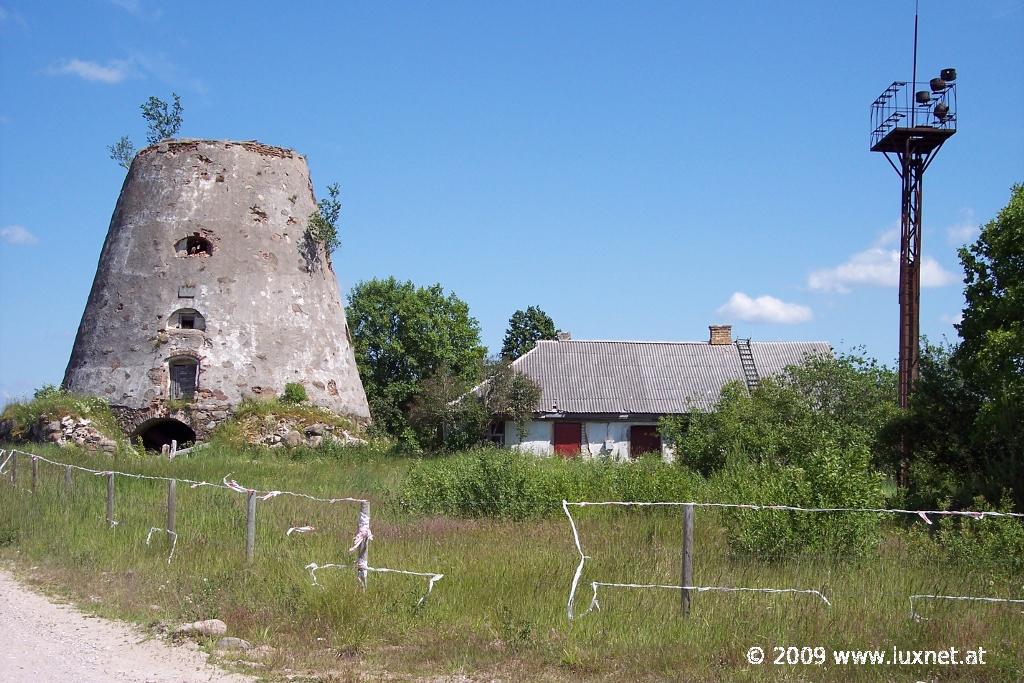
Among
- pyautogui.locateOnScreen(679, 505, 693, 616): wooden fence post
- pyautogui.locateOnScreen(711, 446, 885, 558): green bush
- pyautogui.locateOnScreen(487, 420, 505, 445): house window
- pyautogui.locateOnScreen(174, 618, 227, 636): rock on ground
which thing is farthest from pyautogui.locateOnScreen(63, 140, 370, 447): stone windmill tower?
pyautogui.locateOnScreen(679, 505, 693, 616): wooden fence post

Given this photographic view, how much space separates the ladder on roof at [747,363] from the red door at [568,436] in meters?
6.55

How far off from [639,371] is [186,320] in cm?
1546

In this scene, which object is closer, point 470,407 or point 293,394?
point 293,394

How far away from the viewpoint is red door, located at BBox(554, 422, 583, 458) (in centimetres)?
2886

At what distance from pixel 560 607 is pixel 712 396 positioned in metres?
24.7

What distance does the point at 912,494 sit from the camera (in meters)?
12.8

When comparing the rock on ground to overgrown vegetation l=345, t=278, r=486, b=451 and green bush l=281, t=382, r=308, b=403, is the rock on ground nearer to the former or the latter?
green bush l=281, t=382, r=308, b=403

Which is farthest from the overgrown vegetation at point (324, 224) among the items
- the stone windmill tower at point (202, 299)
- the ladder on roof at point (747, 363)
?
the ladder on roof at point (747, 363)

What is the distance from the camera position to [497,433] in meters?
28.8

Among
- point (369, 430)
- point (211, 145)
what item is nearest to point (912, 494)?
point (369, 430)

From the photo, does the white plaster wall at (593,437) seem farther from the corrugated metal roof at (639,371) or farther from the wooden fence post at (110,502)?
the wooden fence post at (110,502)

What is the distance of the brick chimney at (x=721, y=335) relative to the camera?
34.5m

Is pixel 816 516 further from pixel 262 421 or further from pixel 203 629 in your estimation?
pixel 262 421

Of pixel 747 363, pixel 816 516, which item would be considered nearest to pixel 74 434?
pixel 816 516
